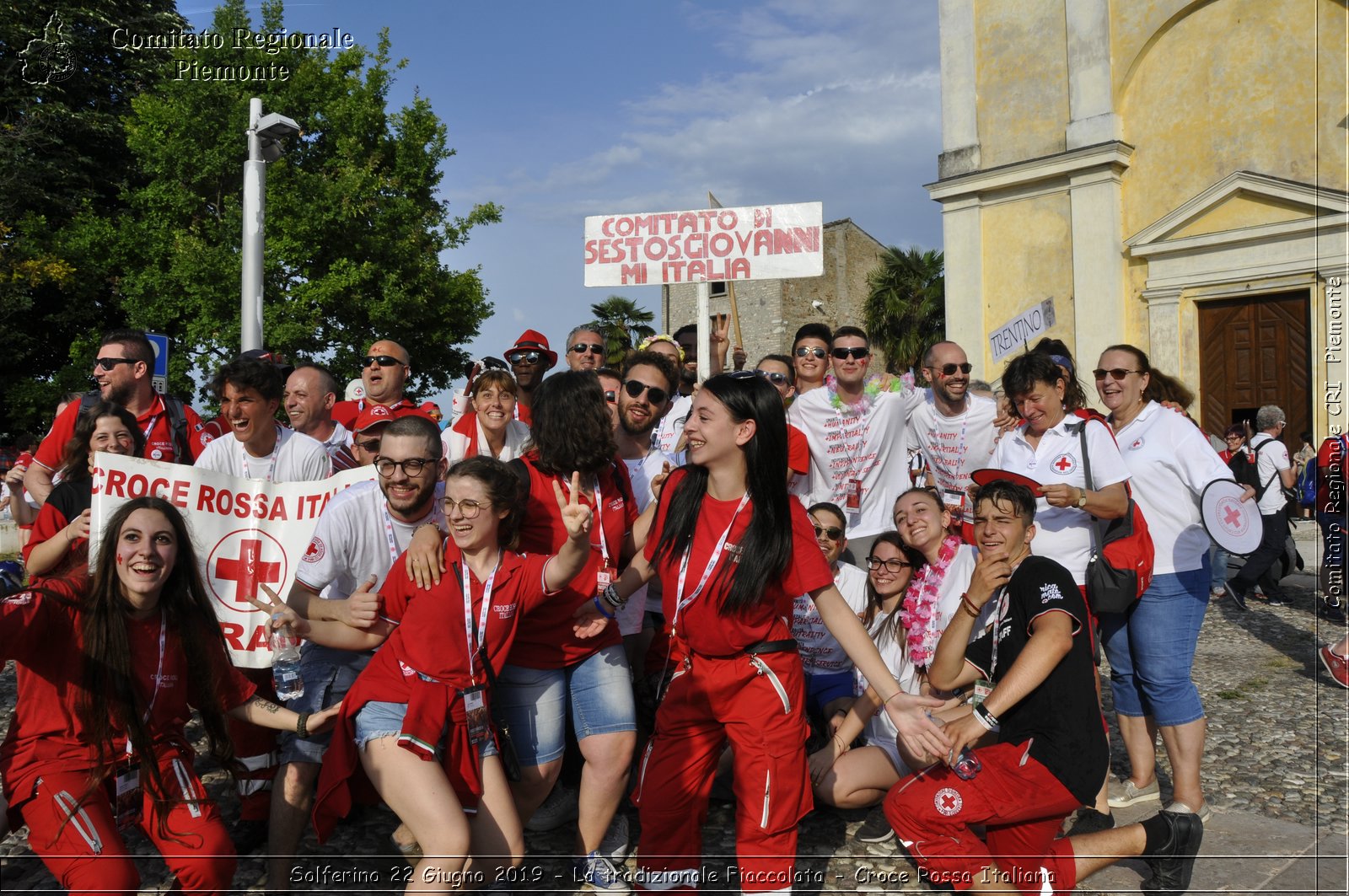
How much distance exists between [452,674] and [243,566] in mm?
1643

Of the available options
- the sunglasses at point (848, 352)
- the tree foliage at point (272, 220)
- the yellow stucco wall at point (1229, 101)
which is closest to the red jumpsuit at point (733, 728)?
the sunglasses at point (848, 352)

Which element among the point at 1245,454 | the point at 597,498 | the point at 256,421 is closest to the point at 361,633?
the point at 597,498

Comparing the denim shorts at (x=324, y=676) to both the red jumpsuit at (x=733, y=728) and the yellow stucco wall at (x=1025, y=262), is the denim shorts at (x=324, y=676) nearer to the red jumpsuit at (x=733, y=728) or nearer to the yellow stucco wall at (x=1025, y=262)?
the red jumpsuit at (x=733, y=728)

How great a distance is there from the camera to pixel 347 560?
4.23m

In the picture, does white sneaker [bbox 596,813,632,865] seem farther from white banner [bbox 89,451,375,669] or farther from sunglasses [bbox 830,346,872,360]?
sunglasses [bbox 830,346,872,360]

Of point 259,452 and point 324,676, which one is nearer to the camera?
point 324,676

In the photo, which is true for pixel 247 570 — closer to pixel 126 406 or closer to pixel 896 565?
pixel 126 406

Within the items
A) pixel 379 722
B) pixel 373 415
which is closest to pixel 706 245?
pixel 373 415

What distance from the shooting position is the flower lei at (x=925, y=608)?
15.8 feet

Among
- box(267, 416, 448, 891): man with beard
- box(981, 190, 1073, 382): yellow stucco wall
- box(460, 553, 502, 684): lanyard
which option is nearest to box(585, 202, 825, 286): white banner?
box(267, 416, 448, 891): man with beard

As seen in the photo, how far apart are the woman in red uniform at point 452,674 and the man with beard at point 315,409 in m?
2.27

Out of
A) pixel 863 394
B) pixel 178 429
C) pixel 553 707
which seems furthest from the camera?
pixel 863 394

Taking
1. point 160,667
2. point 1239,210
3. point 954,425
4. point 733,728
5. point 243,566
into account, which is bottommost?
point 733,728

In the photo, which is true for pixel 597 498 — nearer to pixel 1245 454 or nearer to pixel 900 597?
pixel 900 597
